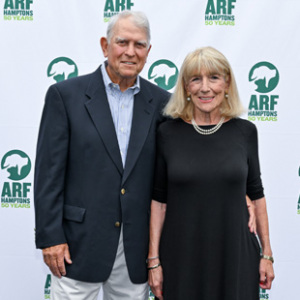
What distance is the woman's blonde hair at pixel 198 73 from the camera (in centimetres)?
179

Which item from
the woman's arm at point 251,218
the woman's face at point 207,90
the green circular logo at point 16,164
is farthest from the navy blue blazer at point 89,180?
the green circular logo at point 16,164

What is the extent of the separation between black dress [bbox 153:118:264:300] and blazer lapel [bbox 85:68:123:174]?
22cm

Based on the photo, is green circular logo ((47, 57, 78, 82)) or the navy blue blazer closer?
the navy blue blazer

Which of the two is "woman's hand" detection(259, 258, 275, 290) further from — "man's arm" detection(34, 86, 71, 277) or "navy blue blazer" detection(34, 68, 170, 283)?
"man's arm" detection(34, 86, 71, 277)

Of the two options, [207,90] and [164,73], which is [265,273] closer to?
[207,90]

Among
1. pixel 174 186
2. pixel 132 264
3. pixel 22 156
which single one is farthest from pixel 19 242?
pixel 174 186

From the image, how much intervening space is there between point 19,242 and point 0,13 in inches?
62.0

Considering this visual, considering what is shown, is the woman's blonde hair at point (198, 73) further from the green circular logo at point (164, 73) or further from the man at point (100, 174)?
the green circular logo at point (164, 73)

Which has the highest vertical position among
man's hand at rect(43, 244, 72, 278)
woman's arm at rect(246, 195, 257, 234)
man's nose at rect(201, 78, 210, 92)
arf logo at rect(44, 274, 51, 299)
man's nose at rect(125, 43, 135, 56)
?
man's nose at rect(125, 43, 135, 56)

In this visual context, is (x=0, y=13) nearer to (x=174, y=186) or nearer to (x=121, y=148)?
(x=121, y=148)

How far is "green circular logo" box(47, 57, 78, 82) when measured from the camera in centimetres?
290

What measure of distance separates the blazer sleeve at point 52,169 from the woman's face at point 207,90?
0.56 metres

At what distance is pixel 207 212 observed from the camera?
1.77 metres

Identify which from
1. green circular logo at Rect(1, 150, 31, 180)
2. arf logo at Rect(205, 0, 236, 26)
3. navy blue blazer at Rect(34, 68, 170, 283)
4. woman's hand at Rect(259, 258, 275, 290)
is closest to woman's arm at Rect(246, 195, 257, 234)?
woman's hand at Rect(259, 258, 275, 290)
